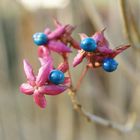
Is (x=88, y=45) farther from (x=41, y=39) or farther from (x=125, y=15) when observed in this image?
(x=125, y=15)

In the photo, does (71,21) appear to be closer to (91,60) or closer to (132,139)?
(132,139)

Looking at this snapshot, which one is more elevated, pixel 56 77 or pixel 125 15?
pixel 125 15

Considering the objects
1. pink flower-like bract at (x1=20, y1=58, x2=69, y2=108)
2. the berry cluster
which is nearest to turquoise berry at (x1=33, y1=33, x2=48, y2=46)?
the berry cluster

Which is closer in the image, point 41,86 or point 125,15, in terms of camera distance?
point 41,86

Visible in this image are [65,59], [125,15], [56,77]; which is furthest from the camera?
[125,15]

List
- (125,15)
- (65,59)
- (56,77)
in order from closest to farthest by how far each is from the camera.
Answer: (56,77) → (65,59) → (125,15)

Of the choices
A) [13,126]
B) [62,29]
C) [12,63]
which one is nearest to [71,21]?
[13,126]

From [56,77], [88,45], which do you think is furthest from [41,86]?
[88,45]

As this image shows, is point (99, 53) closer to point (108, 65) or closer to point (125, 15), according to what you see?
point (108, 65)
